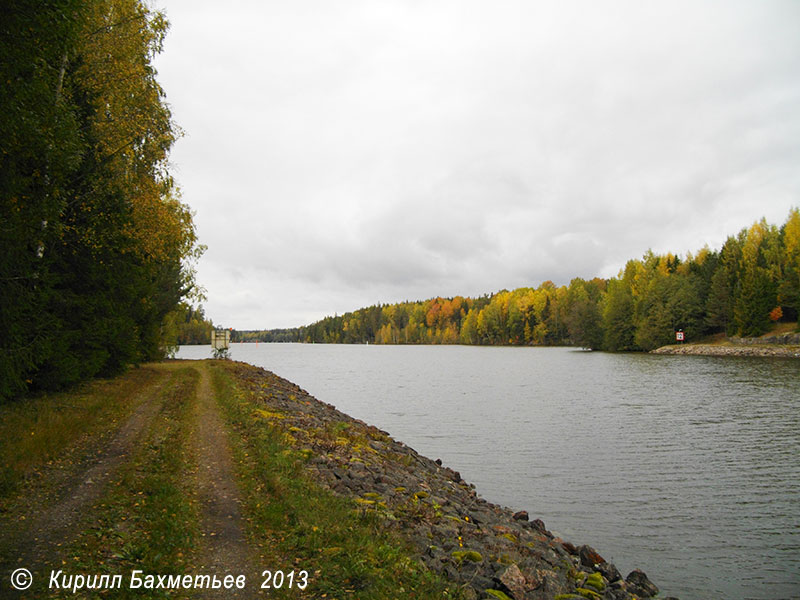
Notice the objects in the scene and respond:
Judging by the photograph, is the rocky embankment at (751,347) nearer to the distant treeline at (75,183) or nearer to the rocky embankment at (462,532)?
the rocky embankment at (462,532)

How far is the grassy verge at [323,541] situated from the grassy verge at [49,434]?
3.98m

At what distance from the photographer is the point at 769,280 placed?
9412cm

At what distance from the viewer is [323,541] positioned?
7840 mm

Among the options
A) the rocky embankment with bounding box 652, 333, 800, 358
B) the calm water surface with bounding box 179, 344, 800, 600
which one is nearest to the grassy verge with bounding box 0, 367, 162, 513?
the calm water surface with bounding box 179, 344, 800, 600

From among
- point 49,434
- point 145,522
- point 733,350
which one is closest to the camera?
point 145,522

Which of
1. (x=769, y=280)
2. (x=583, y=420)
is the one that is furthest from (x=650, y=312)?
(x=583, y=420)

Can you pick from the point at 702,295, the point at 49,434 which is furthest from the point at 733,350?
the point at 49,434

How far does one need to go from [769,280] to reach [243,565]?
115029 millimetres

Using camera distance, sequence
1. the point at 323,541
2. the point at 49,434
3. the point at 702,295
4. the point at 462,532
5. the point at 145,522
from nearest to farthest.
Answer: the point at 323,541
the point at 145,522
the point at 462,532
the point at 49,434
the point at 702,295

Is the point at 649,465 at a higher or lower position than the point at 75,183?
lower

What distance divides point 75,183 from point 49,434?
10043 millimetres

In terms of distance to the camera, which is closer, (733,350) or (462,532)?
(462,532)

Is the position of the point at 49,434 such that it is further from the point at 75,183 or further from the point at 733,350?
the point at 733,350

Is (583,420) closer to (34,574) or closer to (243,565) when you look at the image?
(243,565)
